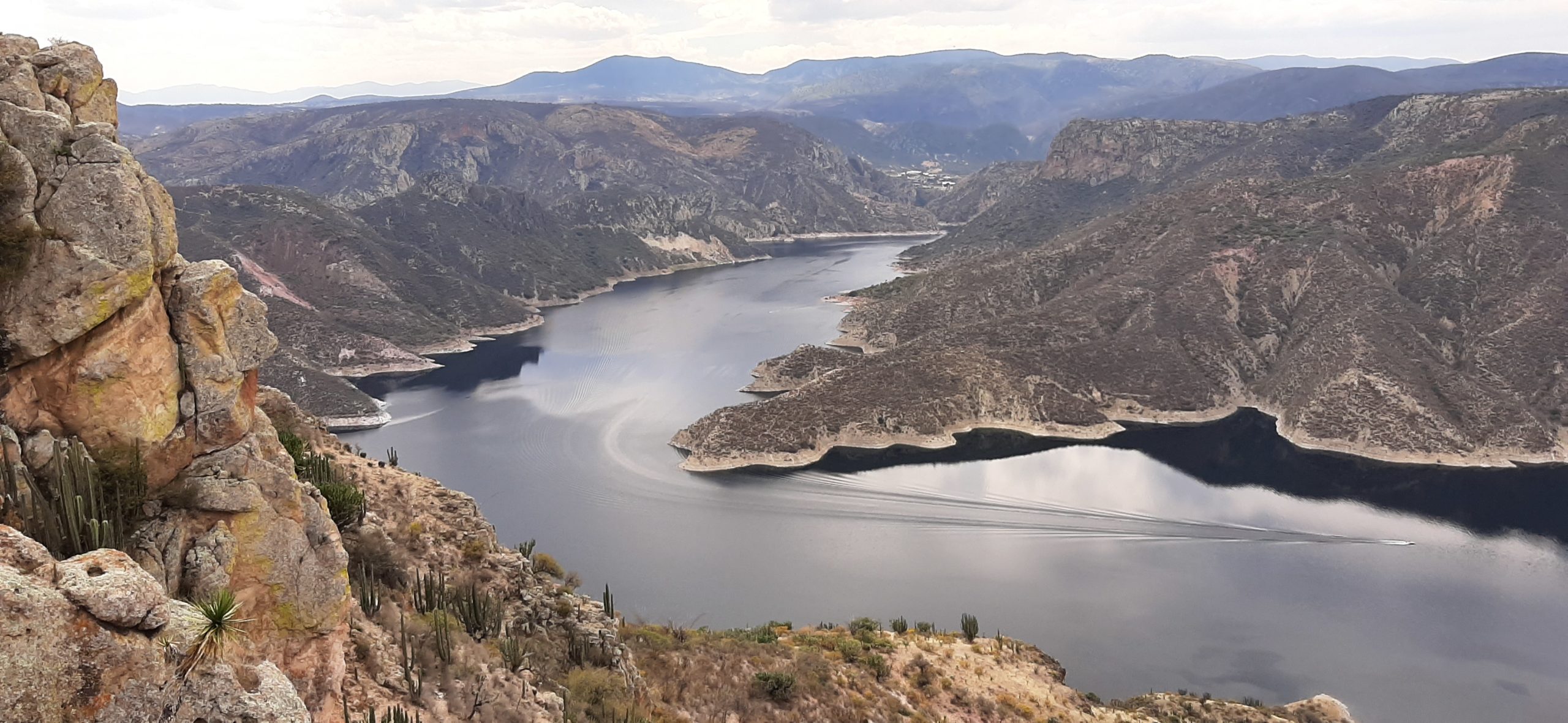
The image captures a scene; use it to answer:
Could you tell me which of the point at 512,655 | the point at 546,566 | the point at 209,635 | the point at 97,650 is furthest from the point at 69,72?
the point at 546,566

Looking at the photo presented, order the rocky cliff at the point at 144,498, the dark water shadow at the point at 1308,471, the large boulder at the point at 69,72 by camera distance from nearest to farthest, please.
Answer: the rocky cliff at the point at 144,498 < the large boulder at the point at 69,72 < the dark water shadow at the point at 1308,471

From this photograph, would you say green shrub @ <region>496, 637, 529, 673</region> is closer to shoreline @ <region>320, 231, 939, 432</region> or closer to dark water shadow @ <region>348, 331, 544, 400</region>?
shoreline @ <region>320, 231, 939, 432</region>

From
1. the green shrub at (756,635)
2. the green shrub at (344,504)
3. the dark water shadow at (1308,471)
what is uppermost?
the green shrub at (344,504)

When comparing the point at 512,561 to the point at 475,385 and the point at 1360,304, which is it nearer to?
the point at 475,385

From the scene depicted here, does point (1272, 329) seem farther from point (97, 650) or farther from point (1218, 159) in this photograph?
point (97, 650)

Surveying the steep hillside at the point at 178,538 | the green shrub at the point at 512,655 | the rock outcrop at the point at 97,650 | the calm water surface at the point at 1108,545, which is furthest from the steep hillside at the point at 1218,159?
the rock outcrop at the point at 97,650

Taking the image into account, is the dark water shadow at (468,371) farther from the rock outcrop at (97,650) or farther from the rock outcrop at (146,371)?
the rock outcrop at (97,650)

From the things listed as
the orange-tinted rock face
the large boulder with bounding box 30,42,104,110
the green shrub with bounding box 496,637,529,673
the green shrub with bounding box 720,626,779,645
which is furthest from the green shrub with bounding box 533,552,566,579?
the large boulder with bounding box 30,42,104,110

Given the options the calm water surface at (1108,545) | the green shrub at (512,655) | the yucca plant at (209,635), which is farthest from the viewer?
the calm water surface at (1108,545)

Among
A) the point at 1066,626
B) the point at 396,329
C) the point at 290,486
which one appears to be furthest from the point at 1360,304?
the point at 396,329
